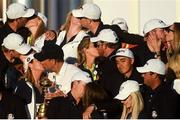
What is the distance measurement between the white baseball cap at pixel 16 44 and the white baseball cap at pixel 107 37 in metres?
0.74

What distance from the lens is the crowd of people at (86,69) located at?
9.06 metres

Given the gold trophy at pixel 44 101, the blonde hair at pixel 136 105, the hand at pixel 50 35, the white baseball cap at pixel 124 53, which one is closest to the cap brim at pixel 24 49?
the hand at pixel 50 35

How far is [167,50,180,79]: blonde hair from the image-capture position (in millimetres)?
9761

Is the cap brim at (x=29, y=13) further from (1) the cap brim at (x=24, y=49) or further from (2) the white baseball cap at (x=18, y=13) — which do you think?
A: (1) the cap brim at (x=24, y=49)

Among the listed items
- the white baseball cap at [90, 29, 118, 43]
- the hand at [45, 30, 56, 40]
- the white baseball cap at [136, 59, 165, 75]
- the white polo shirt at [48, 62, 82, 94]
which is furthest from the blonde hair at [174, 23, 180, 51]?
the hand at [45, 30, 56, 40]

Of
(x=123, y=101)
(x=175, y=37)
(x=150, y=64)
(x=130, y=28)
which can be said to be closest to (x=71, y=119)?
(x=123, y=101)

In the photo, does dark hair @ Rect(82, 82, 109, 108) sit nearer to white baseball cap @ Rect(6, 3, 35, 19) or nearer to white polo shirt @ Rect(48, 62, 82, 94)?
white polo shirt @ Rect(48, 62, 82, 94)

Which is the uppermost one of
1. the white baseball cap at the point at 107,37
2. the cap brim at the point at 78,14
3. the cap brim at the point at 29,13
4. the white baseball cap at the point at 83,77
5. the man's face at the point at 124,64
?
the cap brim at the point at 78,14

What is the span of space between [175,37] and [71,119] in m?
1.73

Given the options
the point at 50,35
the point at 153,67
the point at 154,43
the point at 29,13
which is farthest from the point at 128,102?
the point at 29,13

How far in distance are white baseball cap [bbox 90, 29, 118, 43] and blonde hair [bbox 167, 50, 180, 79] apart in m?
0.70

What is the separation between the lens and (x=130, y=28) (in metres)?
12.7

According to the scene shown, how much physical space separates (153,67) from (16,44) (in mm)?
1681

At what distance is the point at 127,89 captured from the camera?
913 cm
